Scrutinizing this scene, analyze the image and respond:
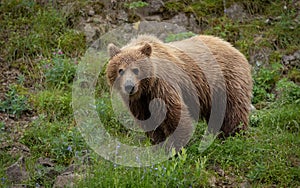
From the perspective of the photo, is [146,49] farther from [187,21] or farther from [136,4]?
[187,21]

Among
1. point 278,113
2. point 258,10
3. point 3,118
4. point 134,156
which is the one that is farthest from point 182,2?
point 134,156

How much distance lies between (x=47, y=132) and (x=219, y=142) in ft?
7.15

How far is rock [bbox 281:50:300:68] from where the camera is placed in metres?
8.56

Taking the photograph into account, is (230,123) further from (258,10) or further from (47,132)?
(258,10)

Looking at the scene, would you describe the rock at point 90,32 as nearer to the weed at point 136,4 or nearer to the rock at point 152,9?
the weed at point 136,4

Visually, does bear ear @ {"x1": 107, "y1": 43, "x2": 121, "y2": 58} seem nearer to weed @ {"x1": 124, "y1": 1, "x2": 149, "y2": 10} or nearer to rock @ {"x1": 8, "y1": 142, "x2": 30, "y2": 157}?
rock @ {"x1": 8, "y1": 142, "x2": 30, "y2": 157}

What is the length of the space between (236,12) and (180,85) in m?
3.73

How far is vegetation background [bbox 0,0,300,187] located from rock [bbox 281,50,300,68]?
0.7 inches

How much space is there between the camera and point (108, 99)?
7574mm

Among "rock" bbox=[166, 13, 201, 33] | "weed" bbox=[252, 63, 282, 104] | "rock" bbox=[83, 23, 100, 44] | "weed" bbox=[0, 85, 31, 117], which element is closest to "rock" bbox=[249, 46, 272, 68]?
"weed" bbox=[252, 63, 282, 104]

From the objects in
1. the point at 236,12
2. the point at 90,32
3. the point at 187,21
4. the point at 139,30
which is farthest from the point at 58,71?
the point at 236,12

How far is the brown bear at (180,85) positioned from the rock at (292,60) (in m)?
2.02

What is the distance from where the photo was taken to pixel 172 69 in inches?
242

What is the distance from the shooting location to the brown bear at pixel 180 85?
5.93 m
